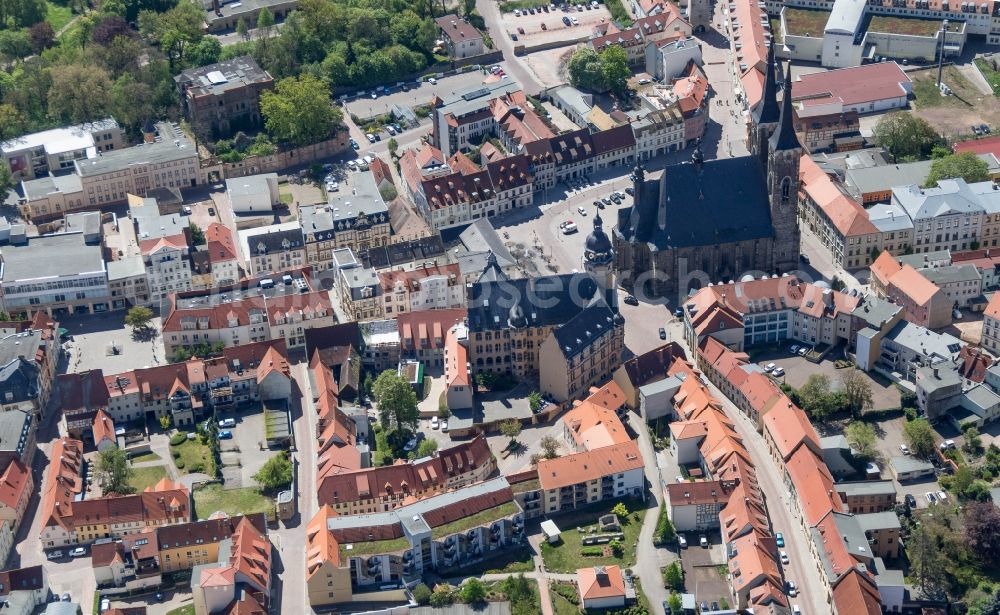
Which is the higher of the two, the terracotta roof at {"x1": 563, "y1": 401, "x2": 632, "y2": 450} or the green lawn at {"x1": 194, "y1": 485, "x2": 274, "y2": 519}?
the green lawn at {"x1": 194, "y1": 485, "x2": 274, "y2": 519}

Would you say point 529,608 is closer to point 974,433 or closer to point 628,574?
point 628,574

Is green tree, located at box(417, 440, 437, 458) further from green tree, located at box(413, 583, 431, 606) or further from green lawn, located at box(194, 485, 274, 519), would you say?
green tree, located at box(413, 583, 431, 606)

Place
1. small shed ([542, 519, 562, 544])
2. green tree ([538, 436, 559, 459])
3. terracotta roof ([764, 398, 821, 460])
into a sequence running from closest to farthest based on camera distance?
small shed ([542, 519, 562, 544])
terracotta roof ([764, 398, 821, 460])
green tree ([538, 436, 559, 459])

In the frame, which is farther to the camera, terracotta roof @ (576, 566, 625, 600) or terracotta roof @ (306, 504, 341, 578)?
terracotta roof @ (306, 504, 341, 578)

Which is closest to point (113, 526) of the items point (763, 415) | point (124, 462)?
point (124, 462)

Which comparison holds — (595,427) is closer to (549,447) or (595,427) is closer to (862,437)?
(549,447)

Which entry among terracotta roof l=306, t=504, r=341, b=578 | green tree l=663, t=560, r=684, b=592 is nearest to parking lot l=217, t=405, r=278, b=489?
terracotta roof l=306, t=504, r=341, b=578

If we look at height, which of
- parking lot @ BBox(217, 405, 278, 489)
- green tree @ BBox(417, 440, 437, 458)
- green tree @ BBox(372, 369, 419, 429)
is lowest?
green tree @ BBox(417, 440, 437, 458)
